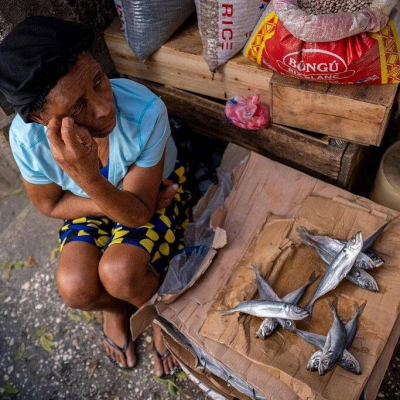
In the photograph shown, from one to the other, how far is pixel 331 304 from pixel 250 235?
24.9 inches

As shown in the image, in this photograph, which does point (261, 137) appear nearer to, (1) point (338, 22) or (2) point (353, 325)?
(1) point (338, 22)

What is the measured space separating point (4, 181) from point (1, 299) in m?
0.93

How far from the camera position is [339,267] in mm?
2148

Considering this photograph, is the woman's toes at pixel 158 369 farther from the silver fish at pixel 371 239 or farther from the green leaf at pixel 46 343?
the silver fish at pixel 371 239

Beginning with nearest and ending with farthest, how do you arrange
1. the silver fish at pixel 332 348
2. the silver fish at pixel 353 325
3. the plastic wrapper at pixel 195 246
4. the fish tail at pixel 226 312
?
the silver fish at pixel 332 348 < the silver fish at pixel 353 325 < the fish tail at pixel 226 312 < the plastic wrapper at pixel 195 246

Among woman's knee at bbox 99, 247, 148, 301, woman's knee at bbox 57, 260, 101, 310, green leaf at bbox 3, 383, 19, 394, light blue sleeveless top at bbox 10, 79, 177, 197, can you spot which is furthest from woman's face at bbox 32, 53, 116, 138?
green leaf at bbox 3, 383, 19, 394

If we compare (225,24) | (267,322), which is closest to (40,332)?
(267,322)

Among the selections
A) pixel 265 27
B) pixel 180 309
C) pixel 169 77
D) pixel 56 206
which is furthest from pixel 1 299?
pixel 265 27

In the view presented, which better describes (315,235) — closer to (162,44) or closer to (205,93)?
(205,93)

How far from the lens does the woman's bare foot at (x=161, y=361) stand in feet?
9.06

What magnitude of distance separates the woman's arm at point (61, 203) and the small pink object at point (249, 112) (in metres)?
1.05

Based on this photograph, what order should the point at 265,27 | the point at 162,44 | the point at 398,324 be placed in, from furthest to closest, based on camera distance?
the point at 162,44 < the point at 265,27 < the point at 398,324

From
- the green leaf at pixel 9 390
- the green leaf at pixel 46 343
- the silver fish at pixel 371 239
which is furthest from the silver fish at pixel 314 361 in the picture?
the green leaf at pixel 9 390

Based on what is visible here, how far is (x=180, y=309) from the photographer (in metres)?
2.36
